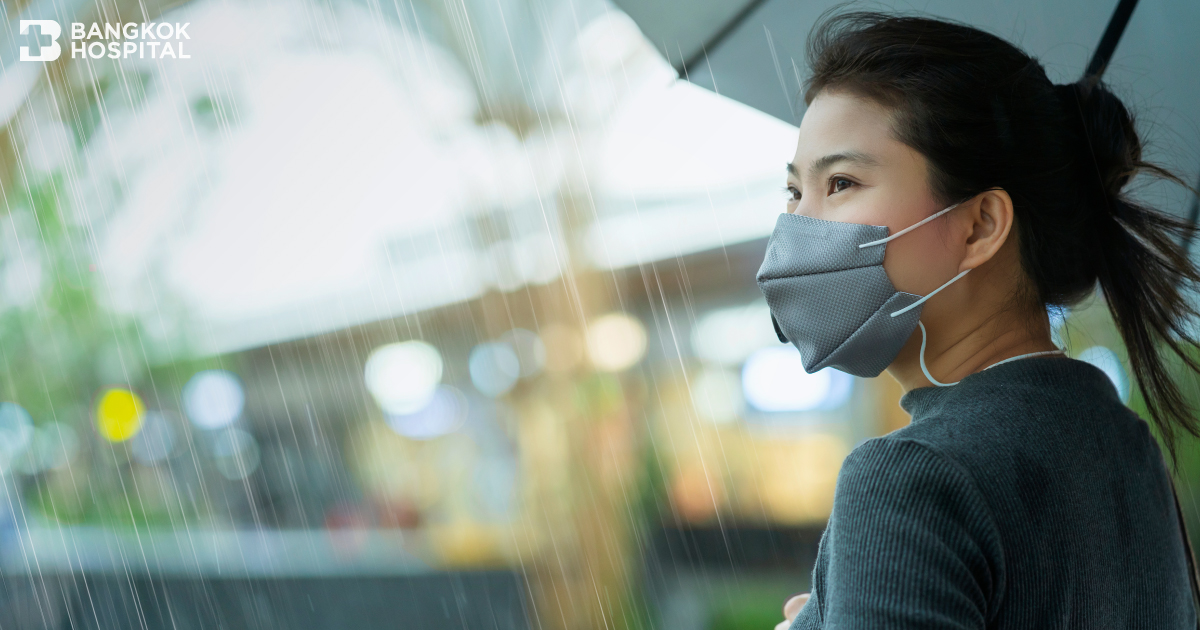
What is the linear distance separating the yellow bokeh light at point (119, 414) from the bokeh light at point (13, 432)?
0.39 metres

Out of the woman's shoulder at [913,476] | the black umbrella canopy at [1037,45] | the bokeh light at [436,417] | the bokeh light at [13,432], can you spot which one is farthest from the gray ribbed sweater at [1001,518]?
the bokeh light at [13,432]

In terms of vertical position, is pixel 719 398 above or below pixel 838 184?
below

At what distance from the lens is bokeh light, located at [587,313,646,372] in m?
3.12

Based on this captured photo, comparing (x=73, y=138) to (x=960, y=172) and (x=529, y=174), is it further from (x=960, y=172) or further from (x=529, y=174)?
(x=960, y=172)

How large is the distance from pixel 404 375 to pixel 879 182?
Answer: 472cm

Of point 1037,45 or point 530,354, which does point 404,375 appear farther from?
point 1037,45

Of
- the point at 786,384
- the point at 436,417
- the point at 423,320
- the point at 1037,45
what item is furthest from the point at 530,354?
the point at 1037,45

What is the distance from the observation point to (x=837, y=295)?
0.84 metres

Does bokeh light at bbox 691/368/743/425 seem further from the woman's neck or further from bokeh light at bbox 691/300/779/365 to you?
the woman's neck

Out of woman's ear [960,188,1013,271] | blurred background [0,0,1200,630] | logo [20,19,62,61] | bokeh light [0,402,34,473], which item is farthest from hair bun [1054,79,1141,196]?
bokeh light [0,402,34,473]

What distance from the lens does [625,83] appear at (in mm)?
→ 3189

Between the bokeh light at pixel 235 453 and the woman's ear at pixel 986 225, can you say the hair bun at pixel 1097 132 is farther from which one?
the bokeh light at pixel 235 453

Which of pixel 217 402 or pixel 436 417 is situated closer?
pixel 436 417

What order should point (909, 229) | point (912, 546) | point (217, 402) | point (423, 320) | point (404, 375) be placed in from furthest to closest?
1. point (217, 402)
2. point (404, 375)
3. point (423, 320)
4. point (909, 229)
5. point (912, 546)
